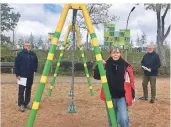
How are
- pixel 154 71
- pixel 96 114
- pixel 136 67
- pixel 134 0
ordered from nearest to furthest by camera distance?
pixel 134 0 < pixel 96 114 < pixel 154 71 < pixel 136 67

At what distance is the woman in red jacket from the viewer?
4910 millimetres

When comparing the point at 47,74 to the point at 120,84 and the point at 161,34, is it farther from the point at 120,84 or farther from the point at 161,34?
the point at 161,34

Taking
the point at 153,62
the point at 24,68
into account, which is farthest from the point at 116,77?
the point at 153,62

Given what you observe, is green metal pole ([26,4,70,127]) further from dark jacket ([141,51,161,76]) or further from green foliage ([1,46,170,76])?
green foliage ([1,46,170,76])

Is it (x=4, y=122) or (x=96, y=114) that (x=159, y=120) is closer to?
(x=96, y=114)

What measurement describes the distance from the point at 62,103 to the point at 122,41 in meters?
7.37

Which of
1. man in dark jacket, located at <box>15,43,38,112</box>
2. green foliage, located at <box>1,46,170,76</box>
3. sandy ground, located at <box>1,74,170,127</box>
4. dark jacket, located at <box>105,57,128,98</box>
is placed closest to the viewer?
dark jacket, located at <box>105,57,128,98</box>

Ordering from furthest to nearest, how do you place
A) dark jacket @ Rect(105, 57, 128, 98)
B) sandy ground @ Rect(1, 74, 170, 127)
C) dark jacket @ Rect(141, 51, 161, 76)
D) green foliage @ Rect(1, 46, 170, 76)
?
green foliage @ Rect(1, 46, 170, 76) → dark jacket @ Rect(141, 51, 161, 76) → sandy ground @ Rect(1, 74, 170, 127) → dark jacket @ Rect(105, 57, 128, 98)

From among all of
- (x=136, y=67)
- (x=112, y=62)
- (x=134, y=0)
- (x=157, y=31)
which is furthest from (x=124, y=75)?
(x=157, y=31)

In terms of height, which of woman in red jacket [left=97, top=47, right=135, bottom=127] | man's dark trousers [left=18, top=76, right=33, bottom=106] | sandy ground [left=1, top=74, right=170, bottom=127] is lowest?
sandy ground [left=1, top=74, right=170, bottom=127]

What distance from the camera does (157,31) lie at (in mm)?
21703

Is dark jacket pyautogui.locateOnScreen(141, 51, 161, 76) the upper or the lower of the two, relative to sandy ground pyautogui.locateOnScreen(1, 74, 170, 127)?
upper

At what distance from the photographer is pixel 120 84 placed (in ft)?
16.1

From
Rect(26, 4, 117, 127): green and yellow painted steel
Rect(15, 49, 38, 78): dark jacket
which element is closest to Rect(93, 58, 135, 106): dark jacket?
Rect(26, 4, 117, 127): green and yellow painted steel
